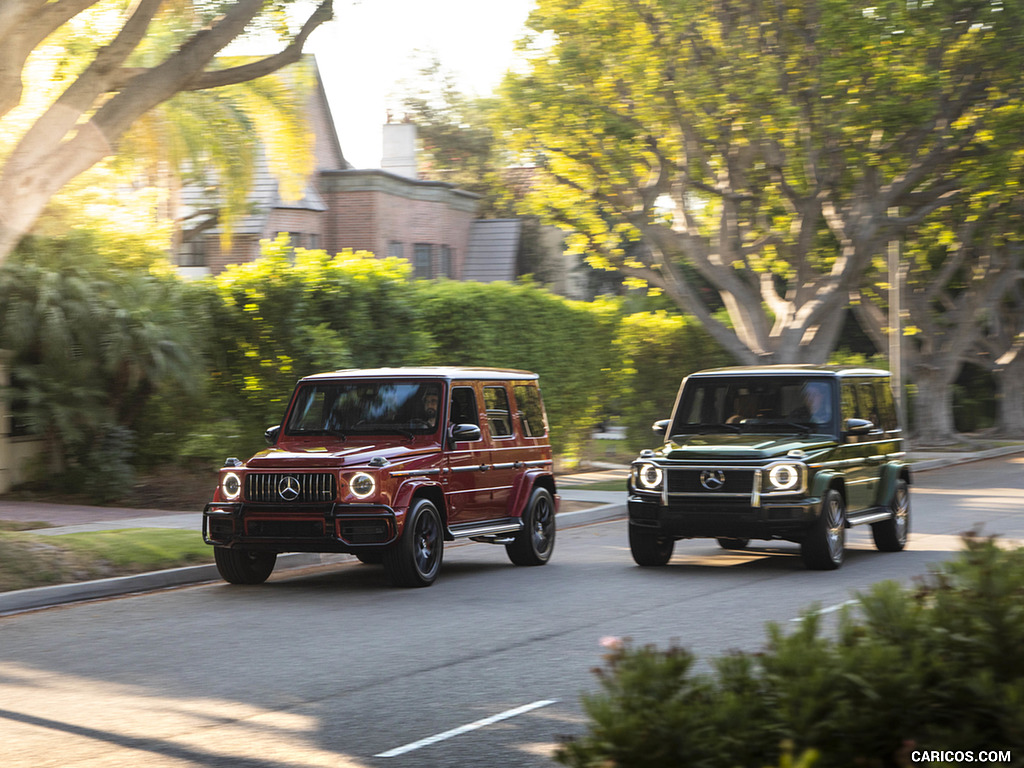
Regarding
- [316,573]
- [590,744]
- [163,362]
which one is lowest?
[316,573]

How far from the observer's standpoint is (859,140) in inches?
1018

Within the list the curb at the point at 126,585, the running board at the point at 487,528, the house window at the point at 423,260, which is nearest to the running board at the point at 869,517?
the running board at the point at 487,528

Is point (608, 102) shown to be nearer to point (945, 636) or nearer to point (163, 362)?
point (163, 362)

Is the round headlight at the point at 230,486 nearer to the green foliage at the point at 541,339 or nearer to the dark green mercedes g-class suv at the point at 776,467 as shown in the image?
the dark green mercedes g-class suv at the point at 776,467

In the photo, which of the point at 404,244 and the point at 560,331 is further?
the point at 404,244

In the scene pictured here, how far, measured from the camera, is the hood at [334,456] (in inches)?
456

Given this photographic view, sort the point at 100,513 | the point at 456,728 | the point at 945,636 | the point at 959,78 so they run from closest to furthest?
the point at 945,636
the point at 456,728
the point at 100,513
the point at 959,78

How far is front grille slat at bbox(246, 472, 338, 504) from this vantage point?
11.5 meters

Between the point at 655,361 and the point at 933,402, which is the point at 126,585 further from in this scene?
the point at 933,402

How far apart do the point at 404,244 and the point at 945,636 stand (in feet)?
124

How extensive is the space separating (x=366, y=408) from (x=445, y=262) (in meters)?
32.2

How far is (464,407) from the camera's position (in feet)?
43.5

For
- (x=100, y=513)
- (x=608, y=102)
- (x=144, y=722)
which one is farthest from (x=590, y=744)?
(x=608, y=102)

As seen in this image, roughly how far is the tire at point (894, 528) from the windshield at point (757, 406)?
1.62 m
